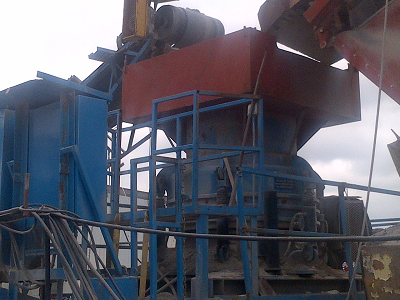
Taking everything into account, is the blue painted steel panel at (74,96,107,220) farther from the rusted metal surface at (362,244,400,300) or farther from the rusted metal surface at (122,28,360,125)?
the rusted metal surface at (362,244,400,300)

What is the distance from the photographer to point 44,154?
17.3ft

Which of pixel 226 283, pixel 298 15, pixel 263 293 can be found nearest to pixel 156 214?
pixel 226 283

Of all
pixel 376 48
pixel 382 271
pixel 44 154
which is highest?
pixel 376 48

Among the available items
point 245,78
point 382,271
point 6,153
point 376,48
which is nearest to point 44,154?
point 6,153

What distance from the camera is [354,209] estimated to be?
7680 millimetres

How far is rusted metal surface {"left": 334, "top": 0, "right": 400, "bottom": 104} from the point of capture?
5.58 metres

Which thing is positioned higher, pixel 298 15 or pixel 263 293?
pixel 298 15

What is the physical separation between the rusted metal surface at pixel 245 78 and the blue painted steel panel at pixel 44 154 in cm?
237

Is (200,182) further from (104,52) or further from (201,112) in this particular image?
(104,52)

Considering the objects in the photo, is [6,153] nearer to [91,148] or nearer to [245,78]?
[91,148]

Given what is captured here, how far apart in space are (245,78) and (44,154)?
284 cm

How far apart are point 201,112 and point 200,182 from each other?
3.35ft

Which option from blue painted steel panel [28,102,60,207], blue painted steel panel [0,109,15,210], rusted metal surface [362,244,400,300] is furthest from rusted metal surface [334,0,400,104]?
blue painted steel panel [0,109,15,210]

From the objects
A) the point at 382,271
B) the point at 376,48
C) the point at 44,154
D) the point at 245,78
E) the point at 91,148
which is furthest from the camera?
the point at 245,78
